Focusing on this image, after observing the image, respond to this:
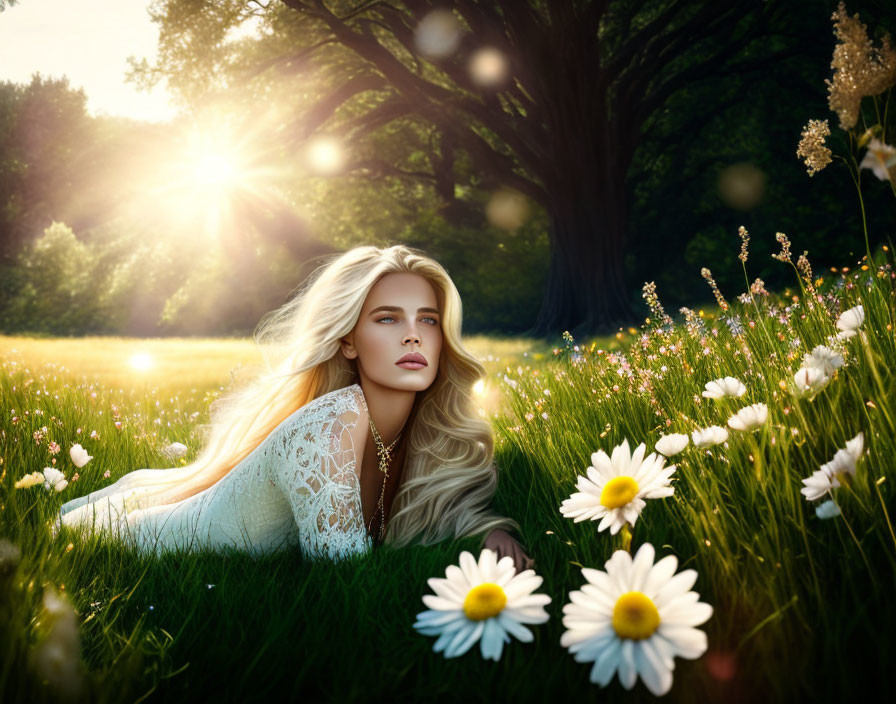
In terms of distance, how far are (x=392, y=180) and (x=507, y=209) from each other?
4388mm

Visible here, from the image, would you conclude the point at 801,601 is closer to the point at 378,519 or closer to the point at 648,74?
the point at 378,519

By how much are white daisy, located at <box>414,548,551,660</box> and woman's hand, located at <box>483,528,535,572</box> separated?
886 millimetres

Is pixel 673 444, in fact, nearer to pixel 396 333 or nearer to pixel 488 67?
pixel 396 333

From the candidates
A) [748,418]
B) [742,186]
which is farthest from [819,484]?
[742,186]

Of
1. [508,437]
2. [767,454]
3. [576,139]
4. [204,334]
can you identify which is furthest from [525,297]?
[767,454]

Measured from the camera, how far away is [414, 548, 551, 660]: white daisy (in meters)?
1.10

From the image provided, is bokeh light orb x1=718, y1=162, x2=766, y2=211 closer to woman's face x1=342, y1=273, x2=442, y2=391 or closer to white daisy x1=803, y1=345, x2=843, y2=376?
woman's face x1=342, y1=273, x2=442, y2=391

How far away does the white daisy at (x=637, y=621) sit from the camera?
3.20 ft

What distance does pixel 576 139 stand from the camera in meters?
13.8

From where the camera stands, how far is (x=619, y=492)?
1.40 meters

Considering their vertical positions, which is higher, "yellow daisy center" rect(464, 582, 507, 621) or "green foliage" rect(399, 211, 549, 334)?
"green foliage" rect(399, 211, 549, 334)

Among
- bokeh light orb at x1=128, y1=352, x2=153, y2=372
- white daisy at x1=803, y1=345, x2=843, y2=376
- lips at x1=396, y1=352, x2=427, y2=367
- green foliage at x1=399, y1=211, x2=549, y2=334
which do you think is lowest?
white daisy at x1=803, y1=345, x2=843, y2=376

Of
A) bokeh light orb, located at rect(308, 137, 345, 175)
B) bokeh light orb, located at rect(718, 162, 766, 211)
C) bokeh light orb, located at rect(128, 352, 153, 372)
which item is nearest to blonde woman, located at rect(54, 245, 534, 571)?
bokeh light orb, located at rect(128, 352, 153, 372)

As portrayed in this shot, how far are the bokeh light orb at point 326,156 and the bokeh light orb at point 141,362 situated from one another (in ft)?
32.2
